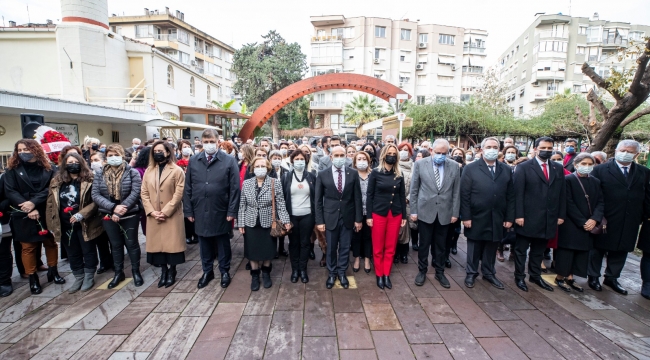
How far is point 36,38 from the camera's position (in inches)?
603

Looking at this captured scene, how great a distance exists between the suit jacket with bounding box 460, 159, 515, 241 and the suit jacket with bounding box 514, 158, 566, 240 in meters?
0.13

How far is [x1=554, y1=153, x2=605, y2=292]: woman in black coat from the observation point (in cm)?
413

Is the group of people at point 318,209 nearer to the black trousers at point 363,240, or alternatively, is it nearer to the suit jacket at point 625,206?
the suit jacket at point 625,206

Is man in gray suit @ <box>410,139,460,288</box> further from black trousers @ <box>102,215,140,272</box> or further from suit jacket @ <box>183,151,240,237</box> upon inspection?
black trousers @ <box>102,215,140,272</box>

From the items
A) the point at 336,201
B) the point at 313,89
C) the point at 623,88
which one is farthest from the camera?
the point at 313,89

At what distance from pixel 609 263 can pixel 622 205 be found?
2.72 feet

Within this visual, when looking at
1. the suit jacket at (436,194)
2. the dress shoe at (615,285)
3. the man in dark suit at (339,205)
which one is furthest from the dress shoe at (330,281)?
the dress shoe at (615,285)

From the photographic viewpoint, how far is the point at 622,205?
13.5 ft

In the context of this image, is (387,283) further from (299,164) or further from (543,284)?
(543,284)

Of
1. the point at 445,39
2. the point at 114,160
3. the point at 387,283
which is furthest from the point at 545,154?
the point at 445,39

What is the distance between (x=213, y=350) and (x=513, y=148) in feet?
17.9

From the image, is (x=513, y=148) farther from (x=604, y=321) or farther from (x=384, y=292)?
(x=384, y=292)

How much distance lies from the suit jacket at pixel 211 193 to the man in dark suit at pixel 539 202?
12.8 feet

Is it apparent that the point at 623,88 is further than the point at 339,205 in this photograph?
Yes
